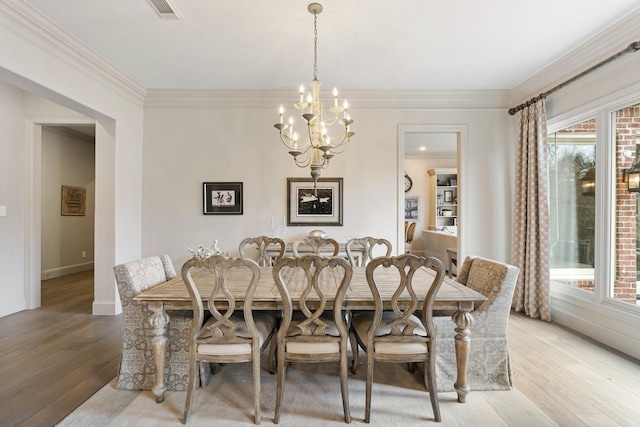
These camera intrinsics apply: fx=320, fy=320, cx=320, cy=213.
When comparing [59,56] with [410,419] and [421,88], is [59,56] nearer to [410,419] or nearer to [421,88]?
[421,88]

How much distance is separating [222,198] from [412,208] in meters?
5.64

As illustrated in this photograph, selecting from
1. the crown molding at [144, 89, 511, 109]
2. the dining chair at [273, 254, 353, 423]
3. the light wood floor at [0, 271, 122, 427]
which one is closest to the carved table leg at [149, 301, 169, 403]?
the light wood floor at [0, 271, 122, 427]

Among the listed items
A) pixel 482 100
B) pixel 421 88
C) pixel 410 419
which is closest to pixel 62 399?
pixel 410 419

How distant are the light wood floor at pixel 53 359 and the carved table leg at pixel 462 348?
2.47 metres

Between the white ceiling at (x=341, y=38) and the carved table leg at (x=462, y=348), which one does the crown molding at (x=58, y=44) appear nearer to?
the white ceiling at (x=341, y=38)

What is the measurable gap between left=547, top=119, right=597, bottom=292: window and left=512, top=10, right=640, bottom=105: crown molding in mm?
560

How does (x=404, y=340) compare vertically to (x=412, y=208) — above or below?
below

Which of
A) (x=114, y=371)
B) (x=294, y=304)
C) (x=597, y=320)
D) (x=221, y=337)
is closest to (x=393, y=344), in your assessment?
(x=294, y=304)

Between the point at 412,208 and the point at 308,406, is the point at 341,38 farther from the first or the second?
the point at 412,208

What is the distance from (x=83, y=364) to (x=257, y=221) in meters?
2.31

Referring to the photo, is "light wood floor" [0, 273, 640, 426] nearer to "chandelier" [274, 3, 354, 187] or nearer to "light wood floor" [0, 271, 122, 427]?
"light wood floor" [0, 271, 122, 427]

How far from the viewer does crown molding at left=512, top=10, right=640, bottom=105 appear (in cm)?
271

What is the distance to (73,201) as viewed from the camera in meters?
6.31

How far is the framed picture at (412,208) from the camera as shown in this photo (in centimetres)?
846
